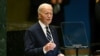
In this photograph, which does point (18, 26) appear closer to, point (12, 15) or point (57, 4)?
point (12, 15)

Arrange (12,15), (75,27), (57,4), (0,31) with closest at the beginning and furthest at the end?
(0,31) < (75,27) < (12,15) < (57,4)

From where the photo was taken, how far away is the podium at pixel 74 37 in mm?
5305

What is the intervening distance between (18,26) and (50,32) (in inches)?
122

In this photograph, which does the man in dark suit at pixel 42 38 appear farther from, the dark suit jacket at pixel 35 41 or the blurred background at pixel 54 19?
the blurred background at pixel 54 19

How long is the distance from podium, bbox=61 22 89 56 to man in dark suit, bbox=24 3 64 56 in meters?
1.87

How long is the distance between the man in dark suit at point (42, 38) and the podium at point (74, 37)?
6.14 ft

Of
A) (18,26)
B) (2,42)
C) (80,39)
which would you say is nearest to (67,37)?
(80,39)

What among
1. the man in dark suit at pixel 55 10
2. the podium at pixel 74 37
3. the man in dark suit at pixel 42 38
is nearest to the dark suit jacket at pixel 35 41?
the man in dark suit at pixel 42 38

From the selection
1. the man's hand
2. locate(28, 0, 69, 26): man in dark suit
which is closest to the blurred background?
locate(28, 0, 69, 26): man in dark suit

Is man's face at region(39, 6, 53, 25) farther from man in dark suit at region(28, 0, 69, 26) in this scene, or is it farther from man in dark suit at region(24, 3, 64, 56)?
man in dark suit at region(28, 0, 69, 26)

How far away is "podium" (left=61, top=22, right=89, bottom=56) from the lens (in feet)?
17.4

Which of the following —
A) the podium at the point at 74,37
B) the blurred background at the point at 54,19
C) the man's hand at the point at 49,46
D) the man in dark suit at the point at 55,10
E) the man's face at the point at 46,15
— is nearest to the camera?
the man's hand at the point at 49,46

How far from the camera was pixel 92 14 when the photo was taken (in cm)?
704

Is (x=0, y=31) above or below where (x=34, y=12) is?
above
